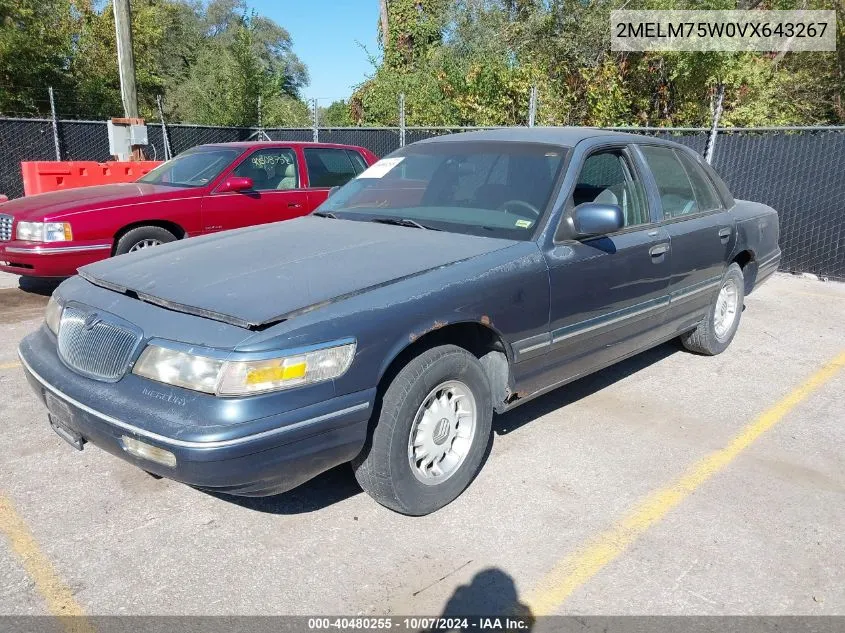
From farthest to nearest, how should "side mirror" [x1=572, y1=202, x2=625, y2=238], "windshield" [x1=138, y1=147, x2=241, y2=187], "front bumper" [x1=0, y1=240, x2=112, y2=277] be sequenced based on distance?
"windshield" [x1=138, y1=147, x2=241, y2=187]
"front bumper" [x1=0, y1=240, x2=112, y2=277]
"side mirror" [x1=572, y1=202, x2=625, y2=238]

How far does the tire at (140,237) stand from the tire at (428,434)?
4.63m

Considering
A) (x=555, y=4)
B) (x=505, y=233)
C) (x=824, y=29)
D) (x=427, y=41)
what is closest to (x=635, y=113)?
(x=555, y=4)

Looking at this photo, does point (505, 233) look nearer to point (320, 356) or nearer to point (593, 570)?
point (320, 356)

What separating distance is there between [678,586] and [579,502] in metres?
0.70

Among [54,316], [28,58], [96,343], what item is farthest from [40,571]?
[28,58]

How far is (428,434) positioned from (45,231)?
4971 millimetres

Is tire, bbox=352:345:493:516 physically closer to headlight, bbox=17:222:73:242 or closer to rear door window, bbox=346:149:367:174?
headlight, bbox=17:222:73:242

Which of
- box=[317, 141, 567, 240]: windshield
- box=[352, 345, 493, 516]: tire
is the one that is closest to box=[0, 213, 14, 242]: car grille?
box=[317, 141, 567, 240]: windshield

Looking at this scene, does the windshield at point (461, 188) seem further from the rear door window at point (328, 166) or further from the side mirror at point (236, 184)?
the rear door window at point (328, 166)

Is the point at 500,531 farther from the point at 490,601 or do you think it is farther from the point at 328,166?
the point at 328,166

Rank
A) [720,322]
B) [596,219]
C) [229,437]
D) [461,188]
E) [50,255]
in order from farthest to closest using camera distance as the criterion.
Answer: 1. [50,255]
2. [720,322]
3. [461,188]
4. [596,219]
5. [229,437]

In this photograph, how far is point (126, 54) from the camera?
12.3 metres

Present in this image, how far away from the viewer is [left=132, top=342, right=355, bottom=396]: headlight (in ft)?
8.25

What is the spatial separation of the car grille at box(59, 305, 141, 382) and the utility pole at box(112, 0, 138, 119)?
10.6 meters
